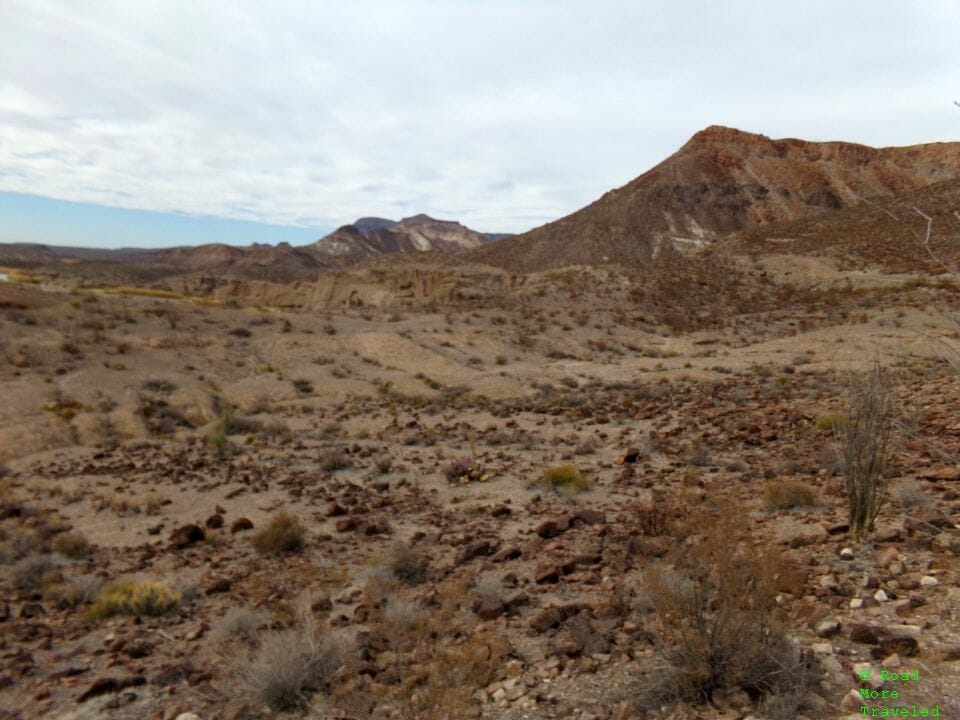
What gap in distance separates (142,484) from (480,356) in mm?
13640

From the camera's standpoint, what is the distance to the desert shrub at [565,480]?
8.12 m

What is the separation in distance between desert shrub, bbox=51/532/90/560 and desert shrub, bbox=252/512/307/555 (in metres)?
2.16

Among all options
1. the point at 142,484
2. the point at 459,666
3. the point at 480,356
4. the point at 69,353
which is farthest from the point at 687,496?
the point at 69,353

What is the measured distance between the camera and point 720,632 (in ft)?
11.0

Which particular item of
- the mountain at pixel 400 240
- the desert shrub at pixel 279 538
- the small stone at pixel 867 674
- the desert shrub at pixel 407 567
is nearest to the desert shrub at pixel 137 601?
the desert shrub at pixel 279 538

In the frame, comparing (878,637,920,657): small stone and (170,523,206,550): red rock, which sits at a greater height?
(878,637,920,657): small stone

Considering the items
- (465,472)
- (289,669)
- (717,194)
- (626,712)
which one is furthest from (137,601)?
(717,194)

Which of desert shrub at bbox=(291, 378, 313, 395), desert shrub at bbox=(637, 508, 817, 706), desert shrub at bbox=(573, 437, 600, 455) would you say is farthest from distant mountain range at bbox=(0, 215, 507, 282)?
desert shrub at bbox=(637, 508, 817, 706)

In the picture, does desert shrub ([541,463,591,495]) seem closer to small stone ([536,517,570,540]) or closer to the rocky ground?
the rocky ground

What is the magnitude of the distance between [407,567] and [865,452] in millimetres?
4256

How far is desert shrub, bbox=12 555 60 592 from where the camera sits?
641 cm

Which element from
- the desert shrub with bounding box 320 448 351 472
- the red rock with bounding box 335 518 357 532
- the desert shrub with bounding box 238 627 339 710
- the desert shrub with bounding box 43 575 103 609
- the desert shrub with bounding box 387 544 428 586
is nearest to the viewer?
the desert shrub with bounding box 238 627 339 710

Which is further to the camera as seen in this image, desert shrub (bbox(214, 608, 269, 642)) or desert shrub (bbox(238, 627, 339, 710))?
desert shrub (bbox(214, 608, 269, 642))

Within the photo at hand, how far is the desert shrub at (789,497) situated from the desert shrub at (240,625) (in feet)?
16.4
